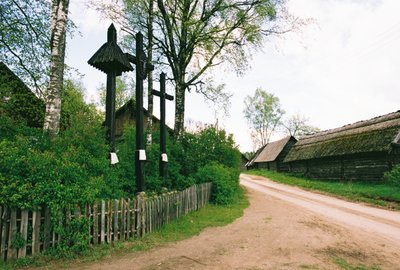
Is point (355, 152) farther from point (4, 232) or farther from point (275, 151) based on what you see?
point (4, 232)

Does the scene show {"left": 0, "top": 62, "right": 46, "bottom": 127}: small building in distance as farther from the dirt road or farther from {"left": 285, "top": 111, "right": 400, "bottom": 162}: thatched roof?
{"left": 285, "top": 111, "right": 400, "bottom": 162}: thatched roof

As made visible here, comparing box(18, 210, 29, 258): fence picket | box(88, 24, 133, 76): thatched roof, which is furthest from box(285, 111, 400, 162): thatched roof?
box(18, 210, 29, 258): fence picket

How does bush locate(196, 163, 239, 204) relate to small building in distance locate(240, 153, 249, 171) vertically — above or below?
below

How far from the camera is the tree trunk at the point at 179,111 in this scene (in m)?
15.9

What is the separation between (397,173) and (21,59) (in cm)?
2036

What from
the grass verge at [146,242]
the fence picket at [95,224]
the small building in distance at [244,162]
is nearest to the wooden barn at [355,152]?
the grass verge at [146,242]

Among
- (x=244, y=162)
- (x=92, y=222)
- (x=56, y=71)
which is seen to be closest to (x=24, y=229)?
(x=92, y=222)

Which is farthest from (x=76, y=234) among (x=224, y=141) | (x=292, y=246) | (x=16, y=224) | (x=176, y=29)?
(x=176, y=29)

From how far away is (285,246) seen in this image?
6922mm

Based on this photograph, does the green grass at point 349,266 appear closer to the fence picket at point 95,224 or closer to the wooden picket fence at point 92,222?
the wooden picket fence at point 92,222

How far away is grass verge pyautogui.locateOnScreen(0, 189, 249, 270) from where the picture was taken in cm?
521

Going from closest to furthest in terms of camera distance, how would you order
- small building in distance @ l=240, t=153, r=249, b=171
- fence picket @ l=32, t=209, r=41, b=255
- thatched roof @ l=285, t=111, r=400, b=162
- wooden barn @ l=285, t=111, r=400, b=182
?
1. fence picket @ l=32, t=209, r=41, b=255
2. wooden barn @ l=285, t=111, r=400, b=182
3. thatched roof @ l=285, t=111, r=400, b=162
4. small building in distance @ l=240, t=153, r=249, b=171

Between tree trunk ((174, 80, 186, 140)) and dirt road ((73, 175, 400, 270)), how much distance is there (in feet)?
22.4

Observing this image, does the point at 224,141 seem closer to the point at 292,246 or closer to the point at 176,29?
the point at 176,29
